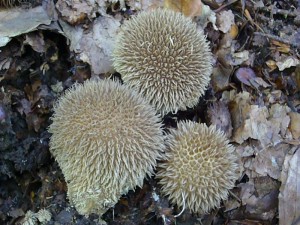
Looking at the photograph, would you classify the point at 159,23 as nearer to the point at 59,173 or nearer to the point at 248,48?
the point at 248,48

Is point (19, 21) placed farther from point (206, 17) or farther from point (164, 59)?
point (206, 17)

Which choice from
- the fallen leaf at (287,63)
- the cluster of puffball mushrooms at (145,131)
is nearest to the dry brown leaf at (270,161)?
the cluster of puffball mushrooms at (145,131)

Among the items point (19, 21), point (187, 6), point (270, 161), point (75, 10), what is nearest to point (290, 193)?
point (270, 161)

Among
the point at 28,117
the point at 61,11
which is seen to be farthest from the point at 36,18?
the point at 28,117

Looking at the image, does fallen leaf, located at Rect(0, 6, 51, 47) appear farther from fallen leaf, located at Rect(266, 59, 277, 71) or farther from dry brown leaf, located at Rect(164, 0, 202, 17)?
fallen leaf, located at Rect(266, 59, 277, 71)

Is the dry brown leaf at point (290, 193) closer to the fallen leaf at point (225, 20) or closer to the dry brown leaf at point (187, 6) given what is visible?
the fallen leaf at point (225, 20)

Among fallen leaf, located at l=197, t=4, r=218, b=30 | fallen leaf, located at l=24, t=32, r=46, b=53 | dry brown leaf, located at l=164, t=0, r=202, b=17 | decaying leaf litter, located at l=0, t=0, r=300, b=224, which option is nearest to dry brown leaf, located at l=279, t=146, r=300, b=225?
decaying leaf litter, located at l=0, t=0, r=300, b=224
